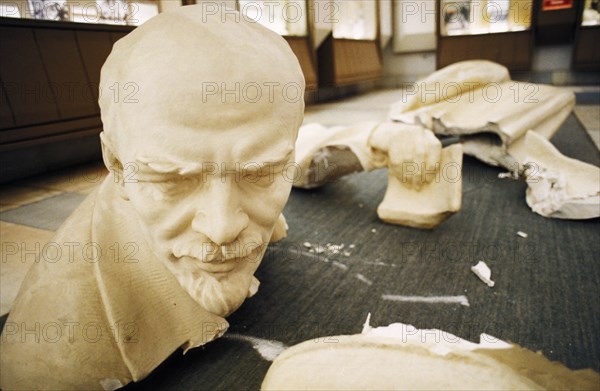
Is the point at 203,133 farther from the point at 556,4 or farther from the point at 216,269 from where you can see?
the point at 556,4

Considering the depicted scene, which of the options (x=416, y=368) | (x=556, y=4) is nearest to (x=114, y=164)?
(x=416, y=368)

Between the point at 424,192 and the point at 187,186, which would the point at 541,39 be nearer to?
the point at 424,192

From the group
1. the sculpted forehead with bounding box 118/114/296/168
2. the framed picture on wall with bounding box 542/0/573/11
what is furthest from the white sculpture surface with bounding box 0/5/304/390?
the framed picture on wall with bounding box 542/0/573/11

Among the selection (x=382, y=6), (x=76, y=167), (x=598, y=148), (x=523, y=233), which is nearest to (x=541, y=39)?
(x=382, y=6)

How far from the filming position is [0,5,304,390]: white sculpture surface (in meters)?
0.75

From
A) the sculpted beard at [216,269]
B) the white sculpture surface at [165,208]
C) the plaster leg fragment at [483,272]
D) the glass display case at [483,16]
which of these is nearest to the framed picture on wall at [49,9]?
the white sculpture surface at [165,208]

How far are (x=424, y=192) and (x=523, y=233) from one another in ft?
1.30

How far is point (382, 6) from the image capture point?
7910mm

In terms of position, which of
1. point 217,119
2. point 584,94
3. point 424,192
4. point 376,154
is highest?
point 217,119

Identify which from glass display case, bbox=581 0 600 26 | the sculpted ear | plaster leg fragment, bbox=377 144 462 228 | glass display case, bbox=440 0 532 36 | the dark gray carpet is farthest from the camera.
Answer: glass display case, bbox=440 0 532 36

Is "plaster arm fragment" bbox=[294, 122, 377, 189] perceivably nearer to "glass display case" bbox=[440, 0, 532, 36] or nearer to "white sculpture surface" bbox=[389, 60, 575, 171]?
"white sculpture surface" bbox=[389, 60, 575, 171]

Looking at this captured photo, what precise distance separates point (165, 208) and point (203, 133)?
0.55 feet

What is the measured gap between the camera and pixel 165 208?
0.80 m

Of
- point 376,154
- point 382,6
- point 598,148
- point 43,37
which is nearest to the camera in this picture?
point 376,154
